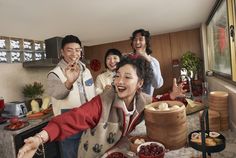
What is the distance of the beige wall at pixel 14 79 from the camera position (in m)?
2.61

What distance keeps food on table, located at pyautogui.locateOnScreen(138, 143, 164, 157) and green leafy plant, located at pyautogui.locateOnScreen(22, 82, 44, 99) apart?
2330mm

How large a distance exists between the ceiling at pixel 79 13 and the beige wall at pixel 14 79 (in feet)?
1.43

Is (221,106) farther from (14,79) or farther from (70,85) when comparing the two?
(14,79)

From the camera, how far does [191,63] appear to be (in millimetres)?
3871

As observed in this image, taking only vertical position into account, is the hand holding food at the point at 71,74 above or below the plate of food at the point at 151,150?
above

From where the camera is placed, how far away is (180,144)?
104 cm

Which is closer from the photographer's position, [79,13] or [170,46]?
[79,13]

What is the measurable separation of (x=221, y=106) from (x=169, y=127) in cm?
58

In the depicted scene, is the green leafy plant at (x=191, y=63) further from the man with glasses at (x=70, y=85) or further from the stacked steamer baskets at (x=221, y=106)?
the man with glasses at (x=70, y=85)

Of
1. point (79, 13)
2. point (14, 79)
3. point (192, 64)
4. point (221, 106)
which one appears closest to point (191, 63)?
point (192, 64)

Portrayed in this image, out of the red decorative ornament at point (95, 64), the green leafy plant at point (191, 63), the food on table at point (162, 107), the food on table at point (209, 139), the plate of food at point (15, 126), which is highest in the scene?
the red decorative ornament at point (95, 64)

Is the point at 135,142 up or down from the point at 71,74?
down

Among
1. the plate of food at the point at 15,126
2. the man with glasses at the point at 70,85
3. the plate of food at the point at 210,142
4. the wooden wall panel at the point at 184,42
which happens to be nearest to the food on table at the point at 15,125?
the plate of food at the point at 15,126

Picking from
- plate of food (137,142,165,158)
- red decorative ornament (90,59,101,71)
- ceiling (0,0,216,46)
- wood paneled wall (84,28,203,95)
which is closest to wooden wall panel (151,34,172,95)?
wood paneled wall (84,28,203,95)
